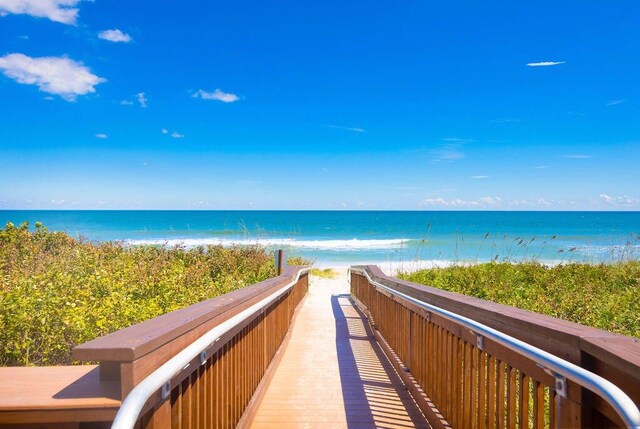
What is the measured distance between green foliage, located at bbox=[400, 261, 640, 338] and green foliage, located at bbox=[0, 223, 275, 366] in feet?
13.2

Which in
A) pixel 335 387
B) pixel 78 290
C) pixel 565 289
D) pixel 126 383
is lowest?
pixel 335 387

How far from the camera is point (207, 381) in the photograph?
93.9 inches

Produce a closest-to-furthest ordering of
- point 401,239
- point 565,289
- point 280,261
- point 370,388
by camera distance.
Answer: point 370,388 < point 565,289 < point 280,261 < point 401,239

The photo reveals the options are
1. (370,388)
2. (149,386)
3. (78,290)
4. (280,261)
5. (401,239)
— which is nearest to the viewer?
(149,386)

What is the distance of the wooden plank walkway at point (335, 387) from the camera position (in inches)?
145

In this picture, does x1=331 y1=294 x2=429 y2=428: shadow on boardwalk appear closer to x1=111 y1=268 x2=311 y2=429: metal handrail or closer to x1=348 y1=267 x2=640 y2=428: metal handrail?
x1=348 y1=267 x2=640 y2=428: metal handrail

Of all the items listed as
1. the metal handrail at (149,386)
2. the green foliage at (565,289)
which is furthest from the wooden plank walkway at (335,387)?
the green foliage at (565,289)

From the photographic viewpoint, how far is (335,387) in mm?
4535

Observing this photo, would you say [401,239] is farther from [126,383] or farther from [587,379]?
[126,383]

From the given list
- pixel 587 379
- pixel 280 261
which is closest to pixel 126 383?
pixel 587 379

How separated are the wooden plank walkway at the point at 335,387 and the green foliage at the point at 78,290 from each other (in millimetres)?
1437

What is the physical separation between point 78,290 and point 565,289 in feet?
24.4

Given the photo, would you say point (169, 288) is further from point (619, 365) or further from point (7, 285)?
point (619, 365)

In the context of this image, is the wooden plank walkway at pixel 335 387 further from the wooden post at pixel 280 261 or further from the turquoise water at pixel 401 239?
the turquoise water at pixel 401 239
